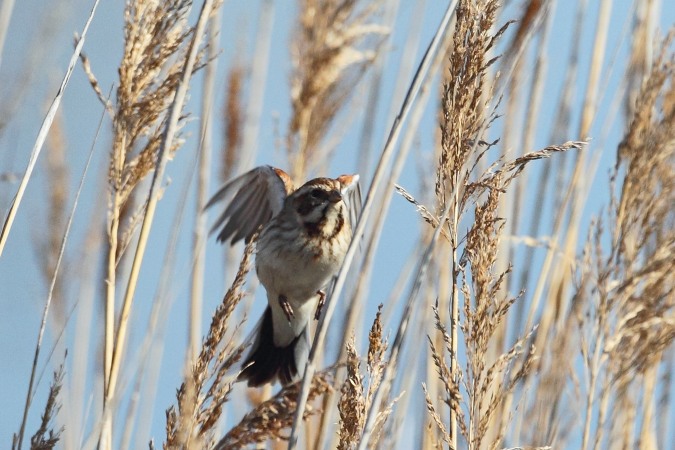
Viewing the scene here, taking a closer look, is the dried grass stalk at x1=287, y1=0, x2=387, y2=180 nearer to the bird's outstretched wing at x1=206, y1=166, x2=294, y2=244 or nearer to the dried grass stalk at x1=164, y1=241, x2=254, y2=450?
the bird's outstretched wing at x1=206, y1=166, x2=294, y2=244

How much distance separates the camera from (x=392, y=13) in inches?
105

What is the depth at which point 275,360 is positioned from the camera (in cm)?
242

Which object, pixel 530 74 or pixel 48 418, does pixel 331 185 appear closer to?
pixel 530 74

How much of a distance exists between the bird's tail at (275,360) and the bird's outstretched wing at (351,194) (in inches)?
14.9

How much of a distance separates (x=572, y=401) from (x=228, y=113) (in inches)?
50.9

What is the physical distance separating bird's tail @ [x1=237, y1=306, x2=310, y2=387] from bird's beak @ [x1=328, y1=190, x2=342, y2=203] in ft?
1.34

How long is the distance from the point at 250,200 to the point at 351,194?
442mm

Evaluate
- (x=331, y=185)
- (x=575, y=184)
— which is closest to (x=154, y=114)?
(x=331, y=185)

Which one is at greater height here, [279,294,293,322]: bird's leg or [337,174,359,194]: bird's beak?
[337,174,359,194]: bird's beak

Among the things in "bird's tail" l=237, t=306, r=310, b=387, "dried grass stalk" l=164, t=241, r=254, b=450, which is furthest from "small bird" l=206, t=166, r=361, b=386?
"dried grass stalk" l=164, t=241, r=254, b=450

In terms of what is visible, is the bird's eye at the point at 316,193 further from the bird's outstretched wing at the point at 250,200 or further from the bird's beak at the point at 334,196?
the bird's outstretched wing at the point at 250,200

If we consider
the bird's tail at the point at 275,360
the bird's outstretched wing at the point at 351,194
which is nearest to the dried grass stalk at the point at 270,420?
the bird's tail at the point at 275,360

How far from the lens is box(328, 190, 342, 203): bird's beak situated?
2.41 m

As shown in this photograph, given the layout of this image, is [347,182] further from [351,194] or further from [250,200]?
[250,200]
